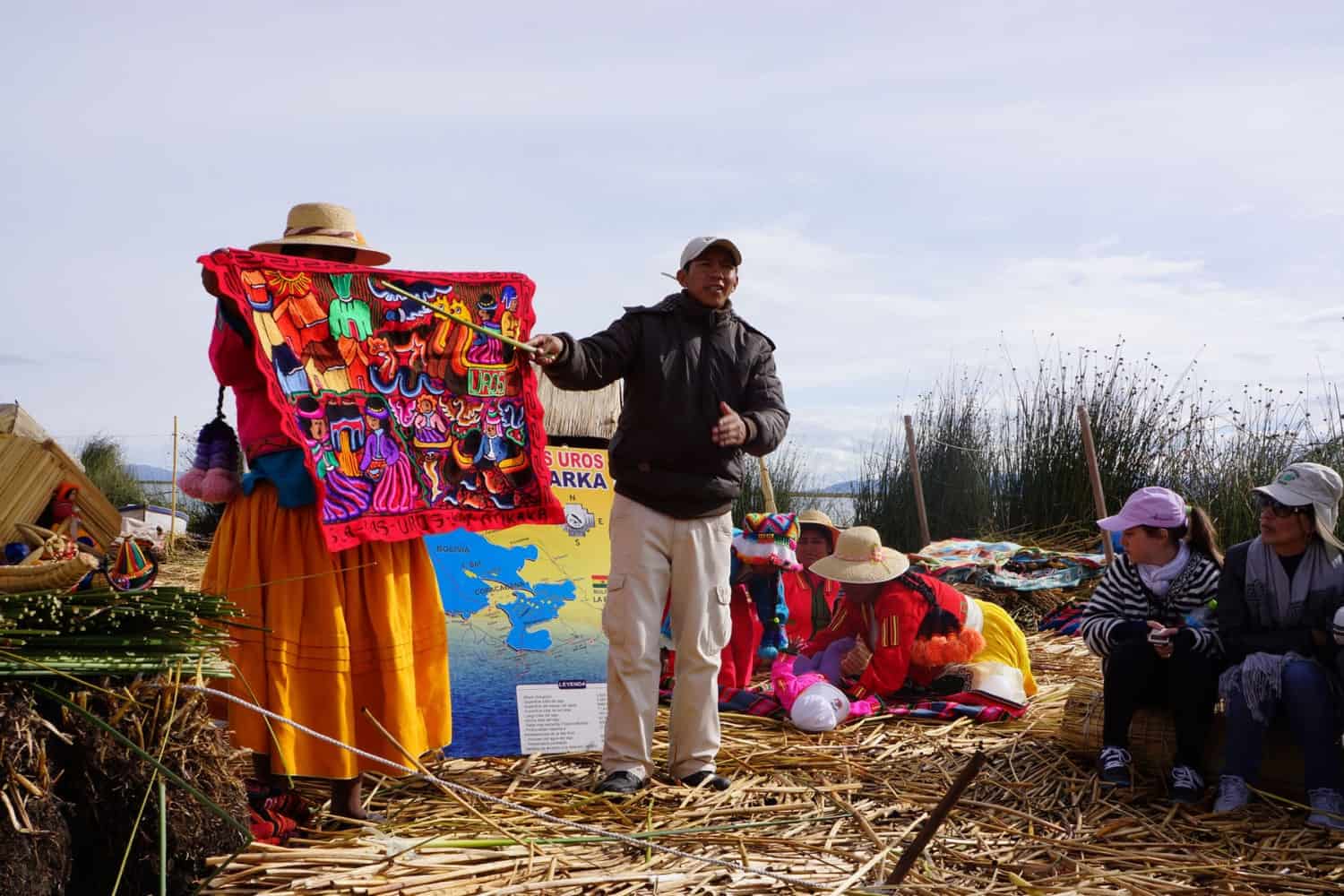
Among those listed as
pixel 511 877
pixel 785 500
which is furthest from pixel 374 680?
pixel 785 500

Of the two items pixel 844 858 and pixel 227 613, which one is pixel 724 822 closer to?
pixel 844 858

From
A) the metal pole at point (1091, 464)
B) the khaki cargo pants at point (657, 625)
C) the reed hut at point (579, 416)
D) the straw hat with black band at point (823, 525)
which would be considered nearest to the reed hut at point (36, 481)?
the reed hut at point (579, 416)

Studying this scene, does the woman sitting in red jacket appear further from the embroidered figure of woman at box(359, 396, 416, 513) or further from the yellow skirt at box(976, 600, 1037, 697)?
the embroidered figure of woman at box(359, 396, 416, 513)

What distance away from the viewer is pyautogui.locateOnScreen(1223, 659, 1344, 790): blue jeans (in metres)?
4.64

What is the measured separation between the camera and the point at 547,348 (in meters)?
4.55

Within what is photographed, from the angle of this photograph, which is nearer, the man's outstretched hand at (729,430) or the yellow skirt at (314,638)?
the yellow skirt at (314,638)

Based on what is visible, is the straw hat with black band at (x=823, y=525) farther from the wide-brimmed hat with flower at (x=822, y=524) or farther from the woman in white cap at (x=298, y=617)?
the woman in white cap at (x=298, y=617)

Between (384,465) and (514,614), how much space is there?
5.09 ft

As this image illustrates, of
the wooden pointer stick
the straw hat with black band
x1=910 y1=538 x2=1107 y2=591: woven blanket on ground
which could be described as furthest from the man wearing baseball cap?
x1=910 y1=538 x2=1107 y2=591: woven blanket on ground

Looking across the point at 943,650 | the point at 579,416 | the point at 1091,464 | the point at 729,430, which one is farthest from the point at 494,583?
the point at 1091,464

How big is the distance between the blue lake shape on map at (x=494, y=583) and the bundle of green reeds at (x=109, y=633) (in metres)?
2.45

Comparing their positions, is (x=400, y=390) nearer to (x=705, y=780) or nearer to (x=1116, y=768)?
(x=705, y=780)

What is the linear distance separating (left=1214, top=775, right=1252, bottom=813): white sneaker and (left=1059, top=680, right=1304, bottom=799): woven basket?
19 centimetres

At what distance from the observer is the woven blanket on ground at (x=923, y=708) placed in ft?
20.8
